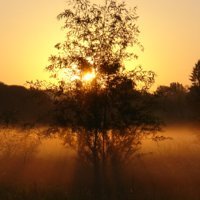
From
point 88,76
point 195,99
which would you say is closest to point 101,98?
point 88,76

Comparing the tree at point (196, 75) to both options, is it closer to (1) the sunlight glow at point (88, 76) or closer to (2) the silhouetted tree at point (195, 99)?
(2) the silhouetted tree at point (195, 99)

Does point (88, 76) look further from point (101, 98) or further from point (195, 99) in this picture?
point (195, 99)

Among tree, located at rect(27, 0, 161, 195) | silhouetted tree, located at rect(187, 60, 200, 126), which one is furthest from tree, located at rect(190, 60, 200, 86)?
tree, located at rect(27, 0, 161, 195)

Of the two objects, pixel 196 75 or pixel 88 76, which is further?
pixel 196 75

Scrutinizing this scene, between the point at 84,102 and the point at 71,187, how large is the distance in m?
4.68

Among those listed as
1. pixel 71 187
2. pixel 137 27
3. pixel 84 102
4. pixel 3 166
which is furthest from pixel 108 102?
pixel 3 166

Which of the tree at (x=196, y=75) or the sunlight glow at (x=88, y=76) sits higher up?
the tree at (x=196, y=75)

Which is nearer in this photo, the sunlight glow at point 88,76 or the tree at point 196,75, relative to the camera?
the sunlight glow at point 88,76

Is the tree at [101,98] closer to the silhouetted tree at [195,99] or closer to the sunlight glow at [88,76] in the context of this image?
the sunlight glow at [88,76]

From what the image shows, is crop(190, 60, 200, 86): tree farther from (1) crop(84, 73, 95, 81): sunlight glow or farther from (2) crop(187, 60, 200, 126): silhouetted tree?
(1) crop(84, 73, 95, 81): sunlight glow

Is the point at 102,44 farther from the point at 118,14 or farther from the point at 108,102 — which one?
the point at 108,102

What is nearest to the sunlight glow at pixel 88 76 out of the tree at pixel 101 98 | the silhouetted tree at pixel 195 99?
the tree at pixel 101 98

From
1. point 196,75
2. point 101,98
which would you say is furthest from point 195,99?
point 101,98

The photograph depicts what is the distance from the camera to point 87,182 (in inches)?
506
